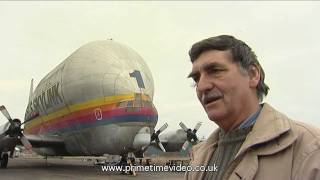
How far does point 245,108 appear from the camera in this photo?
2.20m

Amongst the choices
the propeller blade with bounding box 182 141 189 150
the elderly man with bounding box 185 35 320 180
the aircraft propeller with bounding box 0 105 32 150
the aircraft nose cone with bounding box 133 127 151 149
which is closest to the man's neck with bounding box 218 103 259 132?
the elderly man with bounding box 185 35 320 180

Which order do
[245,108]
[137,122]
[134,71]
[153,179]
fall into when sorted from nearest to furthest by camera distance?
1. [245,108]
2. [153,179]
3. [137,122]
4. [134,71]

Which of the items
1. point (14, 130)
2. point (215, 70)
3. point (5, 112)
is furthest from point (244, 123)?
point (5, 112)

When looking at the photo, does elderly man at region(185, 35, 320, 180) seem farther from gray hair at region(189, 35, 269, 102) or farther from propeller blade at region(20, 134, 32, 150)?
propeller blade at region(20, 134, 32, 150)

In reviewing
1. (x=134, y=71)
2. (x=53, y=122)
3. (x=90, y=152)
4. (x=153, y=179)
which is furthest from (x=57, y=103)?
(x=153, y=179)

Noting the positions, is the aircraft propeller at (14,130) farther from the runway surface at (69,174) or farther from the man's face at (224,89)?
the man's face at (224,89)

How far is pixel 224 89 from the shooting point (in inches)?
86.0

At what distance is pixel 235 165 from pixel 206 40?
0.72 meters

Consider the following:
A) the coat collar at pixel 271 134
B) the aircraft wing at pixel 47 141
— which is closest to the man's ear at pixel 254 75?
the coat collar at pixel 271 134

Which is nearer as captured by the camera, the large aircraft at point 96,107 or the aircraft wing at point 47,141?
the large aircraft at point 96,107

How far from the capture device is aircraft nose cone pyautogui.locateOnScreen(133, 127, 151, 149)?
21.8 meters

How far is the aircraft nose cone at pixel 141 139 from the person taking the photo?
71.7ft

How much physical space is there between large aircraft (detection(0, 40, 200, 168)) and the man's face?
64.9 ft

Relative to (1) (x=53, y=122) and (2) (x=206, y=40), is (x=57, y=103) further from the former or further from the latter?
(2) (x=206, y=40)
